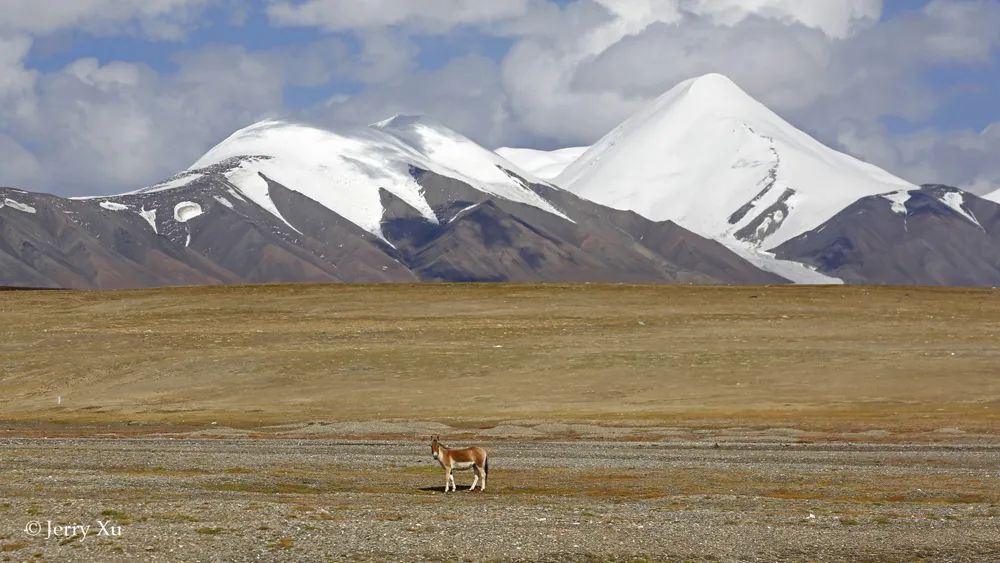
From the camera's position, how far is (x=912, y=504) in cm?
3309

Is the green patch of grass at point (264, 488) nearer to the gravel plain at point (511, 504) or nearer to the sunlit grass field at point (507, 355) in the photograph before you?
the gravel plain at point (511, 504)

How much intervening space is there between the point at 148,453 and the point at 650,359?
37814 millimetres

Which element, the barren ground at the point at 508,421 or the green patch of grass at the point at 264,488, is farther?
the green patch of grass at the point at 264,488

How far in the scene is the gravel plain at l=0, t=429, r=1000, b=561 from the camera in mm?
25969

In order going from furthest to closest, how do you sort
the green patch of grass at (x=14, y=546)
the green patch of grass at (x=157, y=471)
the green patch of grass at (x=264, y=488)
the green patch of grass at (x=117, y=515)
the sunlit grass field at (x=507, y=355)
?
the sunlit grass field at (x=507, y=355), the green patch of grass at (x=157, y=471), the green patch of grass at (x=264, y=488), the green patch of grass at (x=117, y=515), the green patch of grass at (x=14, y=546)

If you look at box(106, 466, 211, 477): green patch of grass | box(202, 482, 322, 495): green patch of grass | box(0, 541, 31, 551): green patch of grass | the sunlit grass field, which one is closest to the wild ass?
box(202, 482, 322, 495): green patch of grass

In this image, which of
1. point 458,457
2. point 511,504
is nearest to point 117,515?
point 458,457

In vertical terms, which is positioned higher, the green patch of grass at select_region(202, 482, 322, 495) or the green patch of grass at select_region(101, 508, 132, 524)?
the green patch of grass at select_region(101, 508, 132, 524)

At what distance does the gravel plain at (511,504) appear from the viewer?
2597cm

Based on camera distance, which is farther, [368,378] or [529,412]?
[368,378]

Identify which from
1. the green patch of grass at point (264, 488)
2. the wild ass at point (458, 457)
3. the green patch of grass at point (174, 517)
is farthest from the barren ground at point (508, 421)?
the wild ass at point (458, 457)

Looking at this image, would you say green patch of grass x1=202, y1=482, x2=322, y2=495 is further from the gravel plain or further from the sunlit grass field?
the sunlit grass field

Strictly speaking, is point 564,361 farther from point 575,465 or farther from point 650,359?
point 575,465

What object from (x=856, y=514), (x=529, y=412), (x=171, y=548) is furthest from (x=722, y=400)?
(x=171, y=548)
